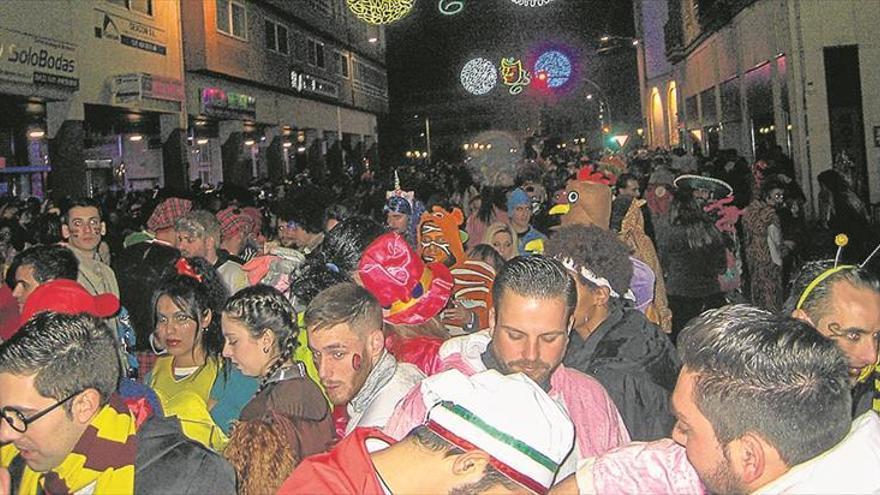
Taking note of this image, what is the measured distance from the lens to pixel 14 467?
3.00 m

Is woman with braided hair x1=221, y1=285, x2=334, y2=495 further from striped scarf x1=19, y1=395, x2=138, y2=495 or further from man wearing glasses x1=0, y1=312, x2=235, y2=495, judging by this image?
striped scarf x1=19, y1=395, x2=138, y2=495

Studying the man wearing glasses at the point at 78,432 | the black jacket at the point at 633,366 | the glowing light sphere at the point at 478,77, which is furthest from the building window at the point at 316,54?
the man wearing glasses at the point at 78,432

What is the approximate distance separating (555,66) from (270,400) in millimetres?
46902

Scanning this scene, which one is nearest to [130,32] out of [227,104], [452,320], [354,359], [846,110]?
[227,104]

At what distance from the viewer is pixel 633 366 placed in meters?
4.09

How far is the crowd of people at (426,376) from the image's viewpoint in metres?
2.23

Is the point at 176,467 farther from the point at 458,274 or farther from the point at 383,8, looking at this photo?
the point at 383,8

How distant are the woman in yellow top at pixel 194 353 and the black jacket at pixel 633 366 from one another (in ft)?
5.58

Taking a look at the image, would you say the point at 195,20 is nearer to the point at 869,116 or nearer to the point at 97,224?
the point at 869,116

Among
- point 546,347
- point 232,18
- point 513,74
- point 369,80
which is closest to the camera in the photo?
point 546,347

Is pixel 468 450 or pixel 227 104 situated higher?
pixel 227 104

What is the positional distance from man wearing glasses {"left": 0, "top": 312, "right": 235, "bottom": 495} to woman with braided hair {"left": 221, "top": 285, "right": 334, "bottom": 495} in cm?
10

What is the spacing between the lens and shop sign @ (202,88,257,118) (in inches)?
1115

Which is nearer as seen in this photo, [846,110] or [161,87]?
[846,110]
